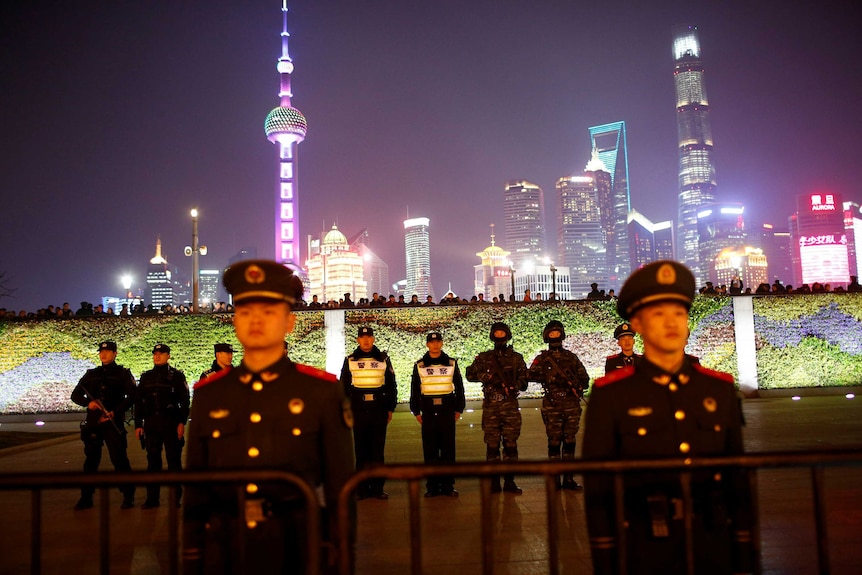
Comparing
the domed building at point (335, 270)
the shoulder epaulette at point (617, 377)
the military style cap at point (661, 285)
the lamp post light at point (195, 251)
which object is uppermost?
the domed building at point (335, 270)

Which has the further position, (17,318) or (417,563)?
(17,318)

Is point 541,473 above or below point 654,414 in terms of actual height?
below

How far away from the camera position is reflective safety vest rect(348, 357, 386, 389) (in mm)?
8023

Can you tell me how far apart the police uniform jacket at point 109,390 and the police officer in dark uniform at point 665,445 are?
6.87 meters

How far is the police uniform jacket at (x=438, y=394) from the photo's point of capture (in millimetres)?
7947

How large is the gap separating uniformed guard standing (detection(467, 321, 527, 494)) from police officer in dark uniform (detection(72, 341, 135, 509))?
4438 millimetres

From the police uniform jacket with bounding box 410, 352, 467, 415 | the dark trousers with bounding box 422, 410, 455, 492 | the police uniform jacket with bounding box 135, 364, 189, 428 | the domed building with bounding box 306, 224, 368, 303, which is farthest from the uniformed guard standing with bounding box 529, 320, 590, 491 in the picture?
the domed building with bounding box 306, 224, 368, 303

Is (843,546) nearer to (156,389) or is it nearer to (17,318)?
(156,389)

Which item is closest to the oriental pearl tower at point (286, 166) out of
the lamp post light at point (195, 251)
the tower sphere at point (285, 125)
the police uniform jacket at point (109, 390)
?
the tower sphere at point (285, 125)

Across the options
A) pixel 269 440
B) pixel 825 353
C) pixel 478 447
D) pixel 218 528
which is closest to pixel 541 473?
pixel 269 440

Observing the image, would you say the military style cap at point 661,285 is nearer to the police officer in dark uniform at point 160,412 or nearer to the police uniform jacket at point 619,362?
the police uniform jacket at point 619,362

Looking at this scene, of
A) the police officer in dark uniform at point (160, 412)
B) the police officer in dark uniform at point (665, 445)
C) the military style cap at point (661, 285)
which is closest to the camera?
the police officer in dark uniform at point (665, 445)

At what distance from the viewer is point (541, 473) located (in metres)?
2.72

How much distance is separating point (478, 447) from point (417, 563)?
28.9 ft
